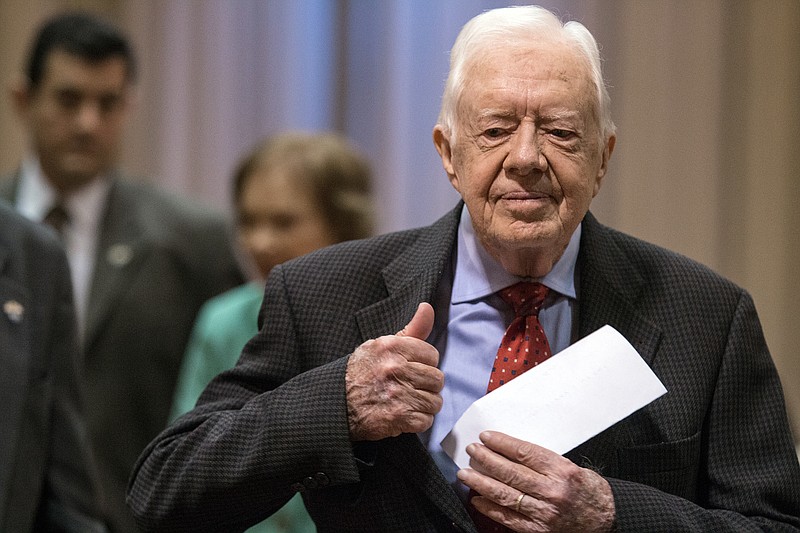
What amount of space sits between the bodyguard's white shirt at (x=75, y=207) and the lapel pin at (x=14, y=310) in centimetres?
167

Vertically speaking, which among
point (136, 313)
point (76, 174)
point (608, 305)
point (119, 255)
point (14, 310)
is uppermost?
point (608, 305)

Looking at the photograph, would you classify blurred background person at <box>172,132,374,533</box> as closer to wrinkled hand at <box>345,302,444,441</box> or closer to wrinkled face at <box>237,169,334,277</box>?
wrinkled face at <box>237,169,334,277</box>

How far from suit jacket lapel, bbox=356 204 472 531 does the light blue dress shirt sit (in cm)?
4

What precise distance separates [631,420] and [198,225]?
2.81 meters

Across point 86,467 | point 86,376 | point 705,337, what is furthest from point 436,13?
point 705,337

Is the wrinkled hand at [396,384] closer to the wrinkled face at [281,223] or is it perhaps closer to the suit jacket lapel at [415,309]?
the suit jacket lapel at [415,309]

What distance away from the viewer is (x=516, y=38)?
1.85 meters

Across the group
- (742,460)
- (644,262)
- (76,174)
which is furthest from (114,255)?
(742,460)

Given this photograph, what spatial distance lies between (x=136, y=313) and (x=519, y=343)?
2497 millimetres

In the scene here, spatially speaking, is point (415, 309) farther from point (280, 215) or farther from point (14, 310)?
point (280, 215)

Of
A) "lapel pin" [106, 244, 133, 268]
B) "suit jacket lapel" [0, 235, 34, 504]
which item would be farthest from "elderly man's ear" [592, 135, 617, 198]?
"lapel pin" [106, 244, 133, 268]

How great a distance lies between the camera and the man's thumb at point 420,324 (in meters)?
1.79

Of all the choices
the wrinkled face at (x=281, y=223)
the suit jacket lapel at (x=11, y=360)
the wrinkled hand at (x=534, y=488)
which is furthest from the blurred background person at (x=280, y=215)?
the wrinkled hand at (x=534, y=488)

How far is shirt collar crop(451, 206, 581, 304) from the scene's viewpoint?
198 cm
